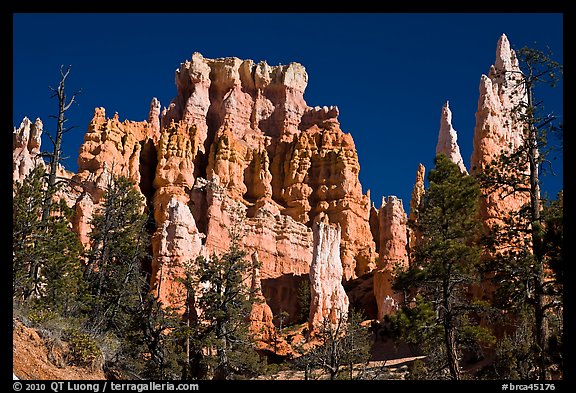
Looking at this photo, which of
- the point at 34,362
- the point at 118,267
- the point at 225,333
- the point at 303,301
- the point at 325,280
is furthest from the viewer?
the point at 303,301

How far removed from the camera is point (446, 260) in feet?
74.6

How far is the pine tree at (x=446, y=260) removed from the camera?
22516mm

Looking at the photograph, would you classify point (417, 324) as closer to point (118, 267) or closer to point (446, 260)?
point (446, 260)

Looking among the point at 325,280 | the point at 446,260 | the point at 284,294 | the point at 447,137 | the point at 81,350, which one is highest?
the point at 447,137

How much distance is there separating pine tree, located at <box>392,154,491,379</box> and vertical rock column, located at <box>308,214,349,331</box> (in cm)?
2483

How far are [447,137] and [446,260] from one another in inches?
1251

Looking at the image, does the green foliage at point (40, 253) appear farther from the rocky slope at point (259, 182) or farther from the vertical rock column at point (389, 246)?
the vertical rock column at point (389, 246)

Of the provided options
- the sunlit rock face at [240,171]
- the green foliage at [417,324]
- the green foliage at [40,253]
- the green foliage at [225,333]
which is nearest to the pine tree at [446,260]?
the green foliage at [417,324]

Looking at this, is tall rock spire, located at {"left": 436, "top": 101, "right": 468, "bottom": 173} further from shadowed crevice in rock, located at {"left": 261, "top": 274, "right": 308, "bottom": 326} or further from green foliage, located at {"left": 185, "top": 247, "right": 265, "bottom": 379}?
green foliage, located at {"left": 185, "top": 247, "right": 265, "bottom": 379}

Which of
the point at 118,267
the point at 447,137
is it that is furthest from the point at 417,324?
the point at 447,137

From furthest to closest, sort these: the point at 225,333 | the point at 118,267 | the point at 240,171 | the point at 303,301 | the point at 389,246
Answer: the point at 240,171 < the point at 389,246 < the point at 303,301 < the point at 118,267 < the point at 225,333
